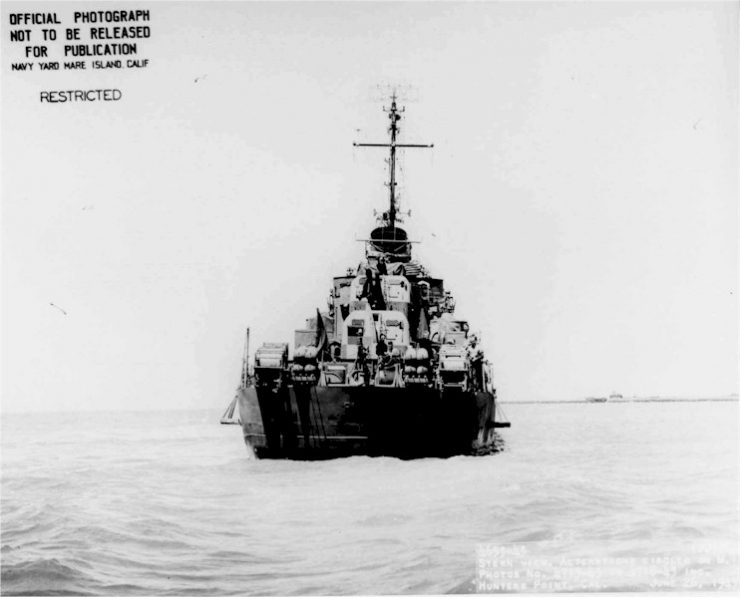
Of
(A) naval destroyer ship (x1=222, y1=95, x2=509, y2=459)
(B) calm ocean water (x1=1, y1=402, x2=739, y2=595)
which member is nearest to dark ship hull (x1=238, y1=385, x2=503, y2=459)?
(A) naval destroyer ship (x1=222, y1=95, x2=509, y2=459)

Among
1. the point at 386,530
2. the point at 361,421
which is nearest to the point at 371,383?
the point at 361,421

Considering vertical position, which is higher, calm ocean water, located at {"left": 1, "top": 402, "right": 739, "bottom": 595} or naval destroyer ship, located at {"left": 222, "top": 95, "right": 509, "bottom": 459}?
naval destroyer ship, located at {"left": 222, "top": 95, "right": 509, "bottom": 459}

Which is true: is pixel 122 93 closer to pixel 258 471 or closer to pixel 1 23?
pixel 1 23

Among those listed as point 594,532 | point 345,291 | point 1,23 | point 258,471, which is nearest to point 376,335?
point 345,291

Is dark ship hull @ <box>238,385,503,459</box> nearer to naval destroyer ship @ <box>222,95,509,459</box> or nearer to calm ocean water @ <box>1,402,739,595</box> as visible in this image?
naval destroyer ship @ <box>222,95,509,459</box>

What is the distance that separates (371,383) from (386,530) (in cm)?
698

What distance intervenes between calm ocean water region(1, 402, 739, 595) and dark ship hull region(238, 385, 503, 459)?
913mm

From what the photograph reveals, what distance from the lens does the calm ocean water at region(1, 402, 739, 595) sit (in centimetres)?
962

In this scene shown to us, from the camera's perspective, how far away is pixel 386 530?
10.7 meters

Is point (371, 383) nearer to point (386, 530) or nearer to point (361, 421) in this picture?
point (361, 421)

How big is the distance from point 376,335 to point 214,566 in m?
9.48

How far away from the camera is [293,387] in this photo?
52.0ft

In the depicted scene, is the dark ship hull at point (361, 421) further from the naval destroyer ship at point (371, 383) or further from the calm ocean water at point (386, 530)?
the calm ocean water at point (386, 530)

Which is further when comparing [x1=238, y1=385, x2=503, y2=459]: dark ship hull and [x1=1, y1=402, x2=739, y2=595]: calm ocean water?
[x1=238, y1=385, x2=503, y2=459]: dark ship hull
